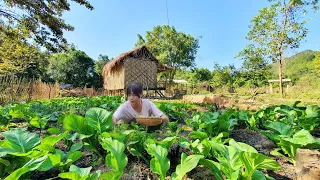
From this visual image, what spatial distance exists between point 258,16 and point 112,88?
14143mm

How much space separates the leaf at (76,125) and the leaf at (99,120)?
66mm

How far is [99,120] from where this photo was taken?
1788 mm

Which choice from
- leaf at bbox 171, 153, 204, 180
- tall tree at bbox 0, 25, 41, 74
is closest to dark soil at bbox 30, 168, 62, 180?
leaf at bbox 171, 153, 204, 180

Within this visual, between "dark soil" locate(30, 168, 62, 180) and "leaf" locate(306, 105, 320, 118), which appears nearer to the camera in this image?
"dark soil" locate(30, 168, 62, 180)

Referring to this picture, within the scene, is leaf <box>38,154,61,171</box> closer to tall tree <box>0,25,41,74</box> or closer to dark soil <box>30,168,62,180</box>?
dark soil <box>30,168,62,180</box>

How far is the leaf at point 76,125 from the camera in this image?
170cm

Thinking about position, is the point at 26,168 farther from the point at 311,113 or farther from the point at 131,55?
the point at 131,55

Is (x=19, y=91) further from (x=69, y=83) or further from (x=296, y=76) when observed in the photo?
(x=296, y=76)

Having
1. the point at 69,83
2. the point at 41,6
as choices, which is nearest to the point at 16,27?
the point at 41,6

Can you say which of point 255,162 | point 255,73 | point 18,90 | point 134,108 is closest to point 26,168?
point 255,162

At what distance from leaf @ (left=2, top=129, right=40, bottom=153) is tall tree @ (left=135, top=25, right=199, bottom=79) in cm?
3108

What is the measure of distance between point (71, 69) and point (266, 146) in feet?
113

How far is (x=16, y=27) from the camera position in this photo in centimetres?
1011

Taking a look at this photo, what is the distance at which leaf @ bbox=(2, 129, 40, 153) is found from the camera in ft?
4.37
